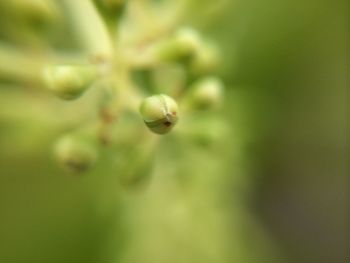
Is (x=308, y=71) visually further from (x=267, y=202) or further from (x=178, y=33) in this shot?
(x=178, y=33)

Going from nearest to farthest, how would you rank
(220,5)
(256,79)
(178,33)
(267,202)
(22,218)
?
(178,33) < (220,5) < (22,218) < (256,79) < (267,202)

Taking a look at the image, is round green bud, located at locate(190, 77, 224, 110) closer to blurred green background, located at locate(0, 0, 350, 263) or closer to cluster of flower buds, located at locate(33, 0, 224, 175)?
cluster of flower buds, located at locate(33, 0, 224, 175)

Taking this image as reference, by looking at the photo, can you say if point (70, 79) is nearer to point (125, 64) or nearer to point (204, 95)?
point (125, 64)

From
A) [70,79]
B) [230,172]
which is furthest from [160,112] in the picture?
[230,172]

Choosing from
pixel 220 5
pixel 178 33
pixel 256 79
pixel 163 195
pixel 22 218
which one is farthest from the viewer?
pixel 256 79

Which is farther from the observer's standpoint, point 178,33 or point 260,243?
point 260,243

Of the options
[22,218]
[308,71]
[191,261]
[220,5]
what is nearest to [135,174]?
[220,5]

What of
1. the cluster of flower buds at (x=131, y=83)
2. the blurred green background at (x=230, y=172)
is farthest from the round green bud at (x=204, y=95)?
the blurred green background at (x=230, y=172)
